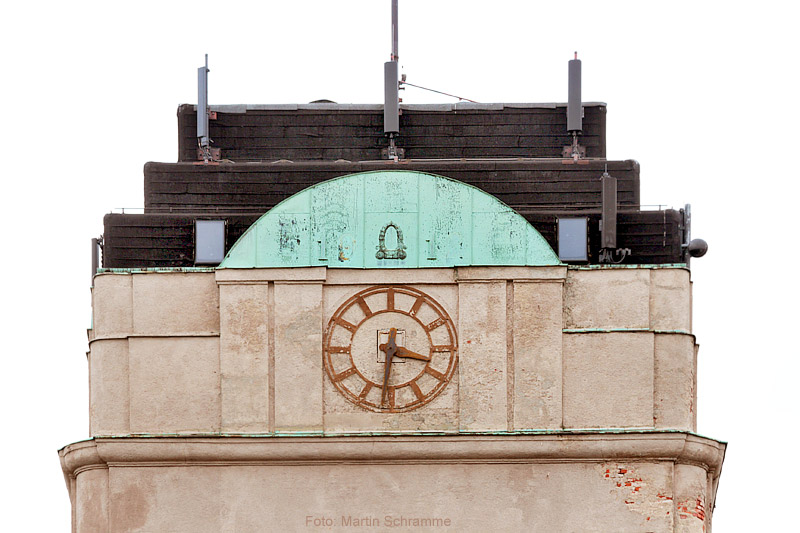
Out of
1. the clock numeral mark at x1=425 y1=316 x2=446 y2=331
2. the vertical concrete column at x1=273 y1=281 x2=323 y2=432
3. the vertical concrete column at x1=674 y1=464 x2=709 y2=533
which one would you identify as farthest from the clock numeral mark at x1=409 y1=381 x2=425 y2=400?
the vertical concrete column at x1=674 y1=464 x2=709 y2=533

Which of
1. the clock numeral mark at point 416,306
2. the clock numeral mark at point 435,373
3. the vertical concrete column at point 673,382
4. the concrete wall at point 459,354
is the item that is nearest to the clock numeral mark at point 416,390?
the concrete wall at point 459,354

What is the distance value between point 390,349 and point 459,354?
5.36 feet

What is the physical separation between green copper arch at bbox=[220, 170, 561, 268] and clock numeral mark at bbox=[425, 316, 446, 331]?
130 centimetres

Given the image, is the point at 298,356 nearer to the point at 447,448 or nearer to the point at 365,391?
the point at 365,391

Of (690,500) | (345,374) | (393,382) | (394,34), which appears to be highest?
(394,34)

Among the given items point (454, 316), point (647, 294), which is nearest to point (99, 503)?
point (454, 316)

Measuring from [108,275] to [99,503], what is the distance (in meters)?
5.47

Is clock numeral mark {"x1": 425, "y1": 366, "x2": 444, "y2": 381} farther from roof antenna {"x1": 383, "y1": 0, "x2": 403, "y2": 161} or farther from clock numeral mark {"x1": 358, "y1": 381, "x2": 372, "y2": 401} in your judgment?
roof antenna {"x1": 383, "y1": 0, "x2": 403, "y2": 161}

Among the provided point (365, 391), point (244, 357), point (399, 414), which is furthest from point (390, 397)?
point (244, 357)

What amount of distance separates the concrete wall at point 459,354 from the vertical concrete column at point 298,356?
2 centimetres

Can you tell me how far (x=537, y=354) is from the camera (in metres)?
60.3

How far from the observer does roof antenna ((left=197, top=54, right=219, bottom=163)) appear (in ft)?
225

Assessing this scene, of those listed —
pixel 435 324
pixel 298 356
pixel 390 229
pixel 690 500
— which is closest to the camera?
pixel 690 500

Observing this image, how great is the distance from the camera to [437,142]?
228ft
